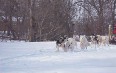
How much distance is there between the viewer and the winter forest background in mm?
30939

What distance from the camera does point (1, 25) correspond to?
107ft

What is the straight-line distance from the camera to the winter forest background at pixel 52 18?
30939 mm

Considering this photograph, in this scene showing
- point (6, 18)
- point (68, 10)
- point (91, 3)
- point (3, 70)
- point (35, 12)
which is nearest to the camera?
point (3, 70)

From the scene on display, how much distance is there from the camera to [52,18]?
33125 millimetres

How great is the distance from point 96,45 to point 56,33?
1279 centimetres

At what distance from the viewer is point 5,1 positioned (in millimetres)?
33844

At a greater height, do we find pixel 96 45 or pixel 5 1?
pixel 5 1

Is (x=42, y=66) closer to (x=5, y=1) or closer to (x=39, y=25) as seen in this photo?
(x=39, y=25)

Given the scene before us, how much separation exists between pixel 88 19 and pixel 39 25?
38.0 feet

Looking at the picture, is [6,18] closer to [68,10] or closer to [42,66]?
[68,10]

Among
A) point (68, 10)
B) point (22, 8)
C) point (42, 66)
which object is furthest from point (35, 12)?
point (42, 66)

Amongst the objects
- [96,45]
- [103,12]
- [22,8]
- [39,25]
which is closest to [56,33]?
[39,25]

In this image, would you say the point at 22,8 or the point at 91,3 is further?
the point at 91,3

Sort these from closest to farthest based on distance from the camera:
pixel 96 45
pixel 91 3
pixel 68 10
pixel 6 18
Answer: pixel 96 45 → pixel 6 18 → pixel 68 10 → pixel 91 3
